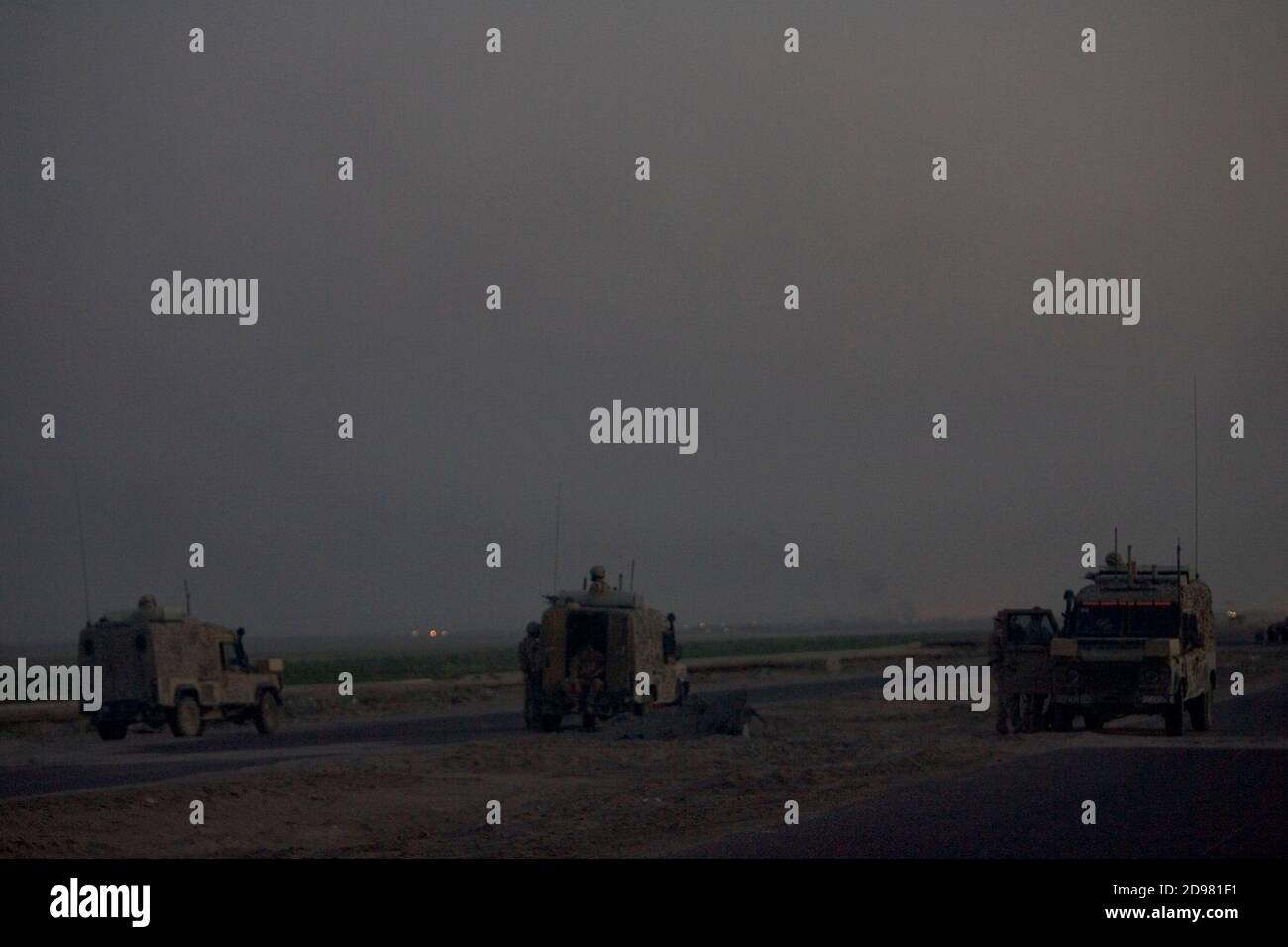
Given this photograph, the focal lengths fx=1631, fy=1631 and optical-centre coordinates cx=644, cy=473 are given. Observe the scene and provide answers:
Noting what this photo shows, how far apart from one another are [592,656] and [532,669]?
57.0 inches

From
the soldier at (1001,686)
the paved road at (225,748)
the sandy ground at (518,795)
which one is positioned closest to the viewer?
the sandy ground at (518,795)

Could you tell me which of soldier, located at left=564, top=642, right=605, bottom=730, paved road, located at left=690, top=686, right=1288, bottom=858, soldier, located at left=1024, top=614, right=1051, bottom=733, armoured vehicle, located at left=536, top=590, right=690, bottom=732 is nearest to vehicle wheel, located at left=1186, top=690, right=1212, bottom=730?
soldier, located at left=1024, top=614, right=1051, bottom=733

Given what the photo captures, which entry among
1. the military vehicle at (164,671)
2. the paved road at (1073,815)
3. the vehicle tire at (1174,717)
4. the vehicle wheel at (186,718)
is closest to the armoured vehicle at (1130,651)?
the vehicle tire at (1174,717)

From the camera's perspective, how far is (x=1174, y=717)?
32.7 meters

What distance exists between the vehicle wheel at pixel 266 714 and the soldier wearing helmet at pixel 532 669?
7436mm

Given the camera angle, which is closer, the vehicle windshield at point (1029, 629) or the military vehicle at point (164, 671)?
the vehicle windshield at point (1029, 629)

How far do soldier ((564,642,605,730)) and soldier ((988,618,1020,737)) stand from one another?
360 inches

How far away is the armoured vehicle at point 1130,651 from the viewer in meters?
32.0

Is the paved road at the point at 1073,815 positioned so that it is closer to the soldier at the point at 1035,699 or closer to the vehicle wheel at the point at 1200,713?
the soldier at the point at 1035,699

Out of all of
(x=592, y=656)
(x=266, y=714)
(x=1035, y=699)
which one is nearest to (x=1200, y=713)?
(x=1035, y=699)
